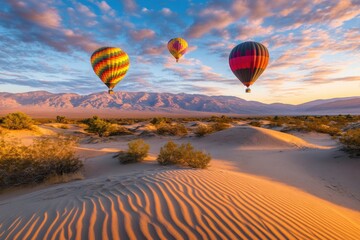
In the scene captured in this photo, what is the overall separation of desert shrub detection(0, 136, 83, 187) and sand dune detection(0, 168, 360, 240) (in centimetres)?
181

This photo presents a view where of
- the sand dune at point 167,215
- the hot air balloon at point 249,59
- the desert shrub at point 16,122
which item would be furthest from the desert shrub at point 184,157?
the desert shrub at point 16,122

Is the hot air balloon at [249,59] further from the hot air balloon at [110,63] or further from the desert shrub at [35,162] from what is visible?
the desert shrub at [35,162]

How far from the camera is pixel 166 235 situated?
114 inches

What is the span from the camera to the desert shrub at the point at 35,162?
6.45m

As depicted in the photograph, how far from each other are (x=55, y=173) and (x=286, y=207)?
6.07m

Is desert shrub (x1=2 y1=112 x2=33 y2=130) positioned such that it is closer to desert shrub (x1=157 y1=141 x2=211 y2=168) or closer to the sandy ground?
the sandy ground

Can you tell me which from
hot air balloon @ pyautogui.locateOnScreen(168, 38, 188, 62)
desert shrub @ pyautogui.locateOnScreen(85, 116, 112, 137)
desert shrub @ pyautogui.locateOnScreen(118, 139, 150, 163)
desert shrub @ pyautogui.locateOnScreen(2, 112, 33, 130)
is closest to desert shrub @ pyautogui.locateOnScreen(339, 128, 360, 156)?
desert shrub @ pyautogui.locateOnScreen(118, 139, 150, 163)

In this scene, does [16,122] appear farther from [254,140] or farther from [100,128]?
[254,140]

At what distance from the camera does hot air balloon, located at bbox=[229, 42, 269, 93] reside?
1964 cm

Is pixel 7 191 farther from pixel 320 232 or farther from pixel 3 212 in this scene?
pixel 320 232

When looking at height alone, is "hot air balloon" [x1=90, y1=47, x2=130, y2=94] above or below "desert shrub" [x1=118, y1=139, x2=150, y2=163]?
above

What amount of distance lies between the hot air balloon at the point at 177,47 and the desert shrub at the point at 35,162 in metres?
28.1

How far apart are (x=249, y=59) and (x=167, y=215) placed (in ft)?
60.8

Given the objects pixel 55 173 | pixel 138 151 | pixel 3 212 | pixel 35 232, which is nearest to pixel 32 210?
pixel 3 212
